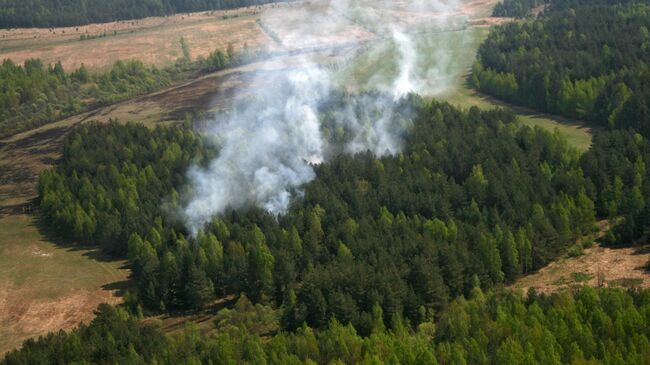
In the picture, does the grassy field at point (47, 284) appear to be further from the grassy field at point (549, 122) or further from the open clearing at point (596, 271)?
the grassy field at point (549, 122)

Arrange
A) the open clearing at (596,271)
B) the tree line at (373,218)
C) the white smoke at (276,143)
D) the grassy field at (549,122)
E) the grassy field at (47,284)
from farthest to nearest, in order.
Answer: the grassy field at (549,122) → the white smoke at (276,143) → the grassy field at (47,284) → the tree line at (373,218) → the open clearing at (596,271)

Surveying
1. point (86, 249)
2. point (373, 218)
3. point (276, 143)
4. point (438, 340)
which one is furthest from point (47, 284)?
point (438, 340)

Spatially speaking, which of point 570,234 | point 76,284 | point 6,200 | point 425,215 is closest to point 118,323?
point 76,284

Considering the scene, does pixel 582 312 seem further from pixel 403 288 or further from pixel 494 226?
pixel 494 226

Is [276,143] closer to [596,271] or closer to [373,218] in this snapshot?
[373,218]

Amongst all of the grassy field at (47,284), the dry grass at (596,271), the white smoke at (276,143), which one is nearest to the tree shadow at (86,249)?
the grassy field at (47,284)
